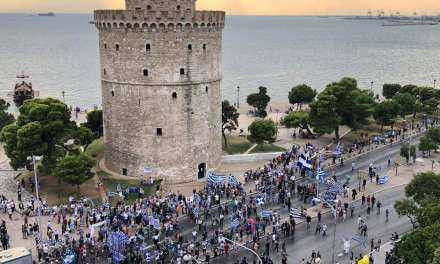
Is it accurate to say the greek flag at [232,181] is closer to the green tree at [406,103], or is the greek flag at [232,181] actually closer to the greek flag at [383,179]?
the greek flag at [383,179]

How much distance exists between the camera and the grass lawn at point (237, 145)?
55.2 m

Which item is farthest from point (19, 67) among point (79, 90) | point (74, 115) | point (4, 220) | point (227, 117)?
point (4, 220)

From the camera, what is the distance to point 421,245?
25562 mm

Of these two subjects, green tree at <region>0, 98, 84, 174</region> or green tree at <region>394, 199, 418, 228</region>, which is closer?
green tree at <region>394, 199, 418, 228</region>

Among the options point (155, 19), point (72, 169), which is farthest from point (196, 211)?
point (155, 19)

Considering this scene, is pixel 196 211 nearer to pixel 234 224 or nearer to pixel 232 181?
pixel 234 224

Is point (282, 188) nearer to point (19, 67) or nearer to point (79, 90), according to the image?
point (79, 90)

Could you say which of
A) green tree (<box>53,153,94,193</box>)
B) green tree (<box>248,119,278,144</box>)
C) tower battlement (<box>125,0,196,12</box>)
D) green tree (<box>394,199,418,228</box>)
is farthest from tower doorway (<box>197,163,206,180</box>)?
green tree (<box>394,199,418,228</box>)

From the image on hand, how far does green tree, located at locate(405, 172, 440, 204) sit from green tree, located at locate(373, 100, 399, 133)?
27.0m

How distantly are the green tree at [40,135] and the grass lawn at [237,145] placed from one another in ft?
56.6

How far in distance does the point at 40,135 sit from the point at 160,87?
33.9 feet

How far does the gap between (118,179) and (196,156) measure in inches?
279

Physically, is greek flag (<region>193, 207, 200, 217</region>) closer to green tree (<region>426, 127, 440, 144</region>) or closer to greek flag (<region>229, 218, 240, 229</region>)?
greek flag (<region>229, 218, 240, 229</region>)

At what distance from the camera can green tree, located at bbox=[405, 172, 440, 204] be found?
34312mm
